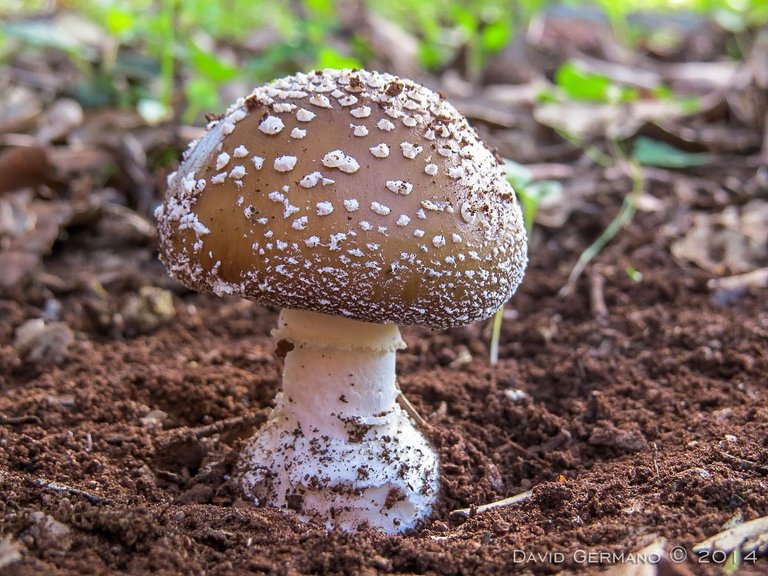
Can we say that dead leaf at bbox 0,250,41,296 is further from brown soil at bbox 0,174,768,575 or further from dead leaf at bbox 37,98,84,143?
dead leaf at bbox 37,98,84,143

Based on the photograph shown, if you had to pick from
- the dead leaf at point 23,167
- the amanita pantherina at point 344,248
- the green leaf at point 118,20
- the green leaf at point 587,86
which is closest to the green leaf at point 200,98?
the green leaf at point 118,20

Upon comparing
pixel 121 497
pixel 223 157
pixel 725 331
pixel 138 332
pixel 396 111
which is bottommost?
pixel 138 332

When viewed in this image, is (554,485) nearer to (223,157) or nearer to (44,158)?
(223,157)

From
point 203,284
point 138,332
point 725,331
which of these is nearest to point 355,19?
point 138,332

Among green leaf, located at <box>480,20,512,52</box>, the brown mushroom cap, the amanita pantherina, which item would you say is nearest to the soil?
the amanita pantherina

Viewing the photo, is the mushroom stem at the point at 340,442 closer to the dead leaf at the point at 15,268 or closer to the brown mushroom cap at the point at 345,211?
the brown mushroom cap at the point at 345,211

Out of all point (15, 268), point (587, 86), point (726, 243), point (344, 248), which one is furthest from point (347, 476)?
point (587, 86)
